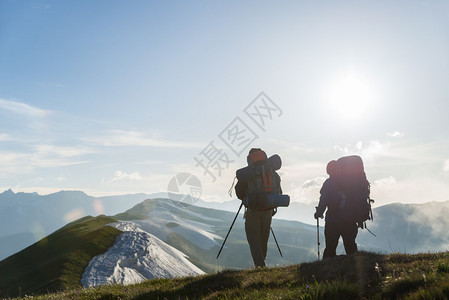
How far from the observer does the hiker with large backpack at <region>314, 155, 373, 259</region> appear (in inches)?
457

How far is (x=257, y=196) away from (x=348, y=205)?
3.20m

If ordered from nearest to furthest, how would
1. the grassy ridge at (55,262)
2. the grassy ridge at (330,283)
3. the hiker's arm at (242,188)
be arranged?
the grassy ridge at (330,283), the hiker's arm at (242,188), the grassy ridge at (55,262)

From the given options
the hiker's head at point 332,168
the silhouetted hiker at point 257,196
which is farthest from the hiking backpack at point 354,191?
the silhouetted hiker at point 257,196

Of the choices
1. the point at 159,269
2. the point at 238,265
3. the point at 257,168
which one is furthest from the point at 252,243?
the point at 238,265

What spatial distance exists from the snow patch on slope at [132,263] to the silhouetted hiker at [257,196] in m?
45.5

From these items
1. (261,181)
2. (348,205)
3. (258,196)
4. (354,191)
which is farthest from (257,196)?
(354,191)

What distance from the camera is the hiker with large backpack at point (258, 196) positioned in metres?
10.9

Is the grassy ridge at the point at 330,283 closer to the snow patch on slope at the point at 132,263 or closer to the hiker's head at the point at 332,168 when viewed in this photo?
the hiker's head at the point at 332,168

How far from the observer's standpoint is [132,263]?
220ft

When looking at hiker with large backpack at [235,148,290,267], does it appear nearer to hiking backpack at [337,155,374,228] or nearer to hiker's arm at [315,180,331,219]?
hiker's arm at [315,180,331,219]

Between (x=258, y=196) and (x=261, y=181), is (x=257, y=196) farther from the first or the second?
(x=261, y=181)

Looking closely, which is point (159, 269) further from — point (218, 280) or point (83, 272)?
point (218, 280)

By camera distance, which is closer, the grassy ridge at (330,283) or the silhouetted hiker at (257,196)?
the grassy ridge at (330,283)

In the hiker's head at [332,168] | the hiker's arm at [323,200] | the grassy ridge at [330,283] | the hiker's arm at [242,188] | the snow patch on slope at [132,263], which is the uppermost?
the hiker's head at [332,168]
